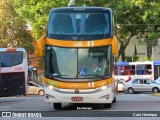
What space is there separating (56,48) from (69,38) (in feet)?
2.14

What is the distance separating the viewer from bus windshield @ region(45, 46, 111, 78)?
1738cm

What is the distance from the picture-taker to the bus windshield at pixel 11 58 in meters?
25.2

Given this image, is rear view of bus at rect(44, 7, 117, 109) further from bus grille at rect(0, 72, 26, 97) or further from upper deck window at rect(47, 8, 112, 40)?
bus grille at rect(0, 72, 26, 97)

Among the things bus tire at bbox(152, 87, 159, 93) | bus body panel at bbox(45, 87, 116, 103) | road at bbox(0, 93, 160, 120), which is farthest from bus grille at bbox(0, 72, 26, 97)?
bus tire at bbox(152, 87, 159, 93)

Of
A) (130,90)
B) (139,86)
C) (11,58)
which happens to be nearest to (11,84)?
(11,58)

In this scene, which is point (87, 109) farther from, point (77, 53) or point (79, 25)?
point (79, 25)

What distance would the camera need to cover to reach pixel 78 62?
17469 millimetres

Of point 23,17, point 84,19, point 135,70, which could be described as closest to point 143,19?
point 135,70

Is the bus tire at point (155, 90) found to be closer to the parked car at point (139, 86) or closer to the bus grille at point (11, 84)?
the parked car at point (139, 86)

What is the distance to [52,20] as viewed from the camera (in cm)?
1802

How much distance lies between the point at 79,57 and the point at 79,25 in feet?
4.49

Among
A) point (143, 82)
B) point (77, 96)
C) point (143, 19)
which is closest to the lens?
point (77, 96)

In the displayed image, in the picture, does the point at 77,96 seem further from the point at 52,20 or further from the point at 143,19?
the point at 143,19

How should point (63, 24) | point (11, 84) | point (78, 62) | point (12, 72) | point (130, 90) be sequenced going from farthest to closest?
point (130, 90) < point (12, 72) < point (11, 84) < point (63, 24) < point (78, 62)
